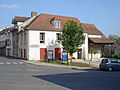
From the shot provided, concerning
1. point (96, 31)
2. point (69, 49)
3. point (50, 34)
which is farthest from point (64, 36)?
point (96, 31)

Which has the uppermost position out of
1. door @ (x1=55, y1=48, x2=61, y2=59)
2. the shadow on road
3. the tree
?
the tree

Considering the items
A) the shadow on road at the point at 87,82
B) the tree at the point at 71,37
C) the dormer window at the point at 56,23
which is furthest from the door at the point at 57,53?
the shadow on road at the point at 87,82

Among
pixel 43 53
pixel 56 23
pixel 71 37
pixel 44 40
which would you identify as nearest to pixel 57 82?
pixel 71 37

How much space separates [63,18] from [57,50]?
8403mm

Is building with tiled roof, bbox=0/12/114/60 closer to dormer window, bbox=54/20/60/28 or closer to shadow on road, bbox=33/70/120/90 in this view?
dormer window, bbox=54/20/60/28

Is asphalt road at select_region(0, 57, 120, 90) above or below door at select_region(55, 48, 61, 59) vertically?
below

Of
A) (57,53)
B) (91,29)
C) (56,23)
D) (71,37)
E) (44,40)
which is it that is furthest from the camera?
(91,29)

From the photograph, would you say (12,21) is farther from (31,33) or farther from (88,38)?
(88,38)

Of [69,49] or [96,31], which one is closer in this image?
[69,49]

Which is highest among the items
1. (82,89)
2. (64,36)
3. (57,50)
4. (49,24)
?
(49,24)

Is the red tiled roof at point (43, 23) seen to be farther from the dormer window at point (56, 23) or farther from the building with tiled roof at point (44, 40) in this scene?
the dormer window at point (56, 23)

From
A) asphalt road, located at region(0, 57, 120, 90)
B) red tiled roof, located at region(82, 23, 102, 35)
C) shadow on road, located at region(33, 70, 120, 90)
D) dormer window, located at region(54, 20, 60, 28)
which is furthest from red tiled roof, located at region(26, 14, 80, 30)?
shadow on road, located at region(33, 70, 120, 90)

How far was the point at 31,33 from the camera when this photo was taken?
108ft

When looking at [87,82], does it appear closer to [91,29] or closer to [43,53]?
[43,53]
